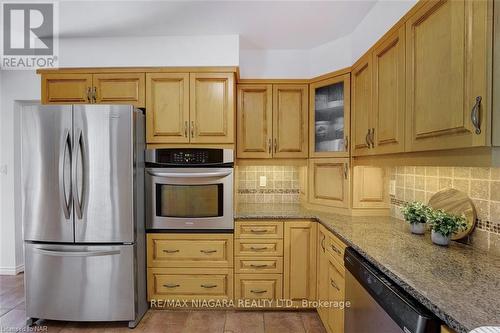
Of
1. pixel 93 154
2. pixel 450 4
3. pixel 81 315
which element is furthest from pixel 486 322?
pixel 81 315

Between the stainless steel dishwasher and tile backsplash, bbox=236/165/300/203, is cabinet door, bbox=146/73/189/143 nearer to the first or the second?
tile backsplash, bbox=236/165/300/203

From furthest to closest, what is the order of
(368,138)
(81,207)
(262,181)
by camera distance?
(262,181)
(81,207)
(368,138)

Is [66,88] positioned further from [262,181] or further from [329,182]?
[329,182]

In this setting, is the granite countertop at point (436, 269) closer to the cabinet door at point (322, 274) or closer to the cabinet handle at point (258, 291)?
the cabinet door at point (322, 274)

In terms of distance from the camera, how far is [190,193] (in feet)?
7.42

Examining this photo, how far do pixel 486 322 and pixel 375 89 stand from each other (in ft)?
4.86

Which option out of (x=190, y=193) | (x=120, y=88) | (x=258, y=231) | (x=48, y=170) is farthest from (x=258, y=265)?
(x=120, y=88)

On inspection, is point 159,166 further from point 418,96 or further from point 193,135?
point 418,96

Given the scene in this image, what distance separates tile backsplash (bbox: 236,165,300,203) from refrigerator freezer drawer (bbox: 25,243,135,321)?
132 centimetres

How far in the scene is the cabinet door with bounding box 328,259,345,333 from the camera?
1.65m

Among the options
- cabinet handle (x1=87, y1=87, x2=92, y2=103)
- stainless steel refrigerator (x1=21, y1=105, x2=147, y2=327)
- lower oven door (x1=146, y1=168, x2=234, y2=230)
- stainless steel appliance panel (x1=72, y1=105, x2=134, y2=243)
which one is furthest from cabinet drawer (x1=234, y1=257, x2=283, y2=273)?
cabinet handle (x1=87, y1=87, x2=92, y2=103)

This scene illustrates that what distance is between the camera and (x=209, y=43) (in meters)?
2.34

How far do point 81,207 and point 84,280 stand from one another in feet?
1.94

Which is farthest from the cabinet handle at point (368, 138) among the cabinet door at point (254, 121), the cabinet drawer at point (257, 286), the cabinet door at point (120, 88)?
the cabinet door at point (120, 88)
